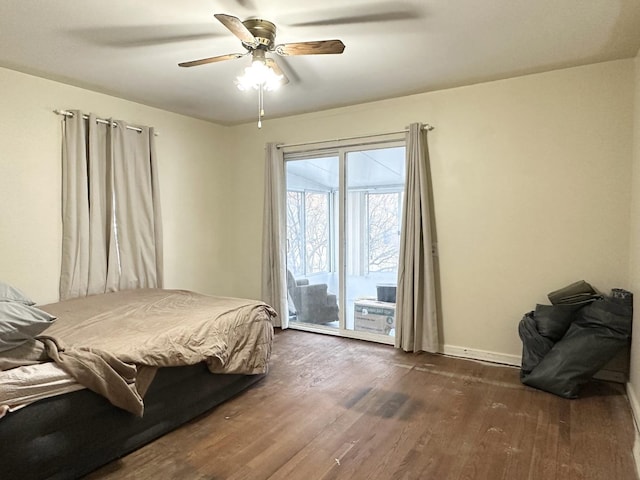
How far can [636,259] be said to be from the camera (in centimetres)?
274

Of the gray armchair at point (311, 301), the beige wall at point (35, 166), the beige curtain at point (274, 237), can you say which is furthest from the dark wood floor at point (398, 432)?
the beige wall at point (35, 166)

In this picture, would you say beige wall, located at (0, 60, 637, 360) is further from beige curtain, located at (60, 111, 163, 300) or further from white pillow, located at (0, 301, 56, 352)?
white pillow, located at (0, 301, 56, 352)

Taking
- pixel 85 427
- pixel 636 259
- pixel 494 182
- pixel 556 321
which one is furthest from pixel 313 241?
pixel 85 427

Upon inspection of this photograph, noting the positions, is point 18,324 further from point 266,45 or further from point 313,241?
point 313,241

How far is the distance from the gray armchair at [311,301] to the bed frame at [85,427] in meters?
2.23

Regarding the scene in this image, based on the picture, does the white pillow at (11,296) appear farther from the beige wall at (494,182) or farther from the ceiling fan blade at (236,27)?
the ceiling fan blade at (236,27)

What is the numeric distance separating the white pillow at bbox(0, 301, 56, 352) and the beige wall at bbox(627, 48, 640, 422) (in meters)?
3.47

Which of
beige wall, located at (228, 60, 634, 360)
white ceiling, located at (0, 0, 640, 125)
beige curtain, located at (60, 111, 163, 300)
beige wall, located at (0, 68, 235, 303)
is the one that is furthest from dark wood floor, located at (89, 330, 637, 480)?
white ceiling, located at (0, 0, 640, 125)

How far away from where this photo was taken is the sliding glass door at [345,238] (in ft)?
14.1

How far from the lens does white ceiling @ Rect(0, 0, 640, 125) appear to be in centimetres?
234

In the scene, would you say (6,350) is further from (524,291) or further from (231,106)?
(524,291)

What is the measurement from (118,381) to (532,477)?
7.06ft

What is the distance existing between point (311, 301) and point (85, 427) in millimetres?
3115

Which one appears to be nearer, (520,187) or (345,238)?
(520,187)
